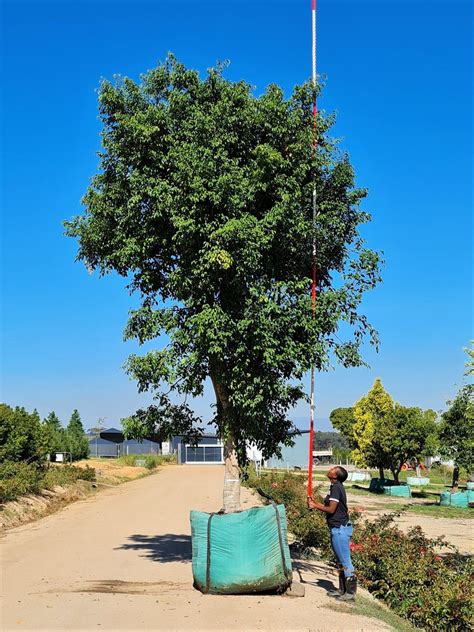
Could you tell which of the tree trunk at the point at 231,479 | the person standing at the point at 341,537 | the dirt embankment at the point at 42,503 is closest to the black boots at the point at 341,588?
the person standing at the point at 341,537

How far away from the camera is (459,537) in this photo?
2320 cm

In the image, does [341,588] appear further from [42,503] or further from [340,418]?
[340,418]

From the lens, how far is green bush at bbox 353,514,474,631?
9.17 meters

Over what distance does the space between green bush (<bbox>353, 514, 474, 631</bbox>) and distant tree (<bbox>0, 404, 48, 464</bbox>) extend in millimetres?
19061

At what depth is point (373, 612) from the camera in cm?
906

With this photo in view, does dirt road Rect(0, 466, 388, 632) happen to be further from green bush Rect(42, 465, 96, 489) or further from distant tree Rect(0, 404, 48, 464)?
green bush Rect(42, 465, 96, 489)

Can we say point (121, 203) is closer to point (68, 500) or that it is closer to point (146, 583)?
point (146, 583)

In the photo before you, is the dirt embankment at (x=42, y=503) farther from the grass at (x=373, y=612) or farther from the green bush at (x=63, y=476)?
the grass at (x=373, y=612)

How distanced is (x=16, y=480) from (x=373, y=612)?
59.3 ft

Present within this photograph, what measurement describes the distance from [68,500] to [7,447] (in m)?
4.04

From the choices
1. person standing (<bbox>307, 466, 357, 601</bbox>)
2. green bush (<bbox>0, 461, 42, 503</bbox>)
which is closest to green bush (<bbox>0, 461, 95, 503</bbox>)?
green bush (<bbox>0, 461, 42, 503</bbox>)

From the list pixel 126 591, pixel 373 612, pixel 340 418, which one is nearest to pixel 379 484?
pixel 126 591

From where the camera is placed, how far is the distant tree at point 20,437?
92.4 ft

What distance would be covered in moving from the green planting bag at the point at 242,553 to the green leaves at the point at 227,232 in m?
1.69
